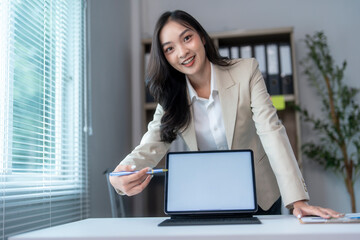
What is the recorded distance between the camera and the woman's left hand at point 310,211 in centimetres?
95

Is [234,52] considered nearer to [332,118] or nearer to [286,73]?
[286,73]

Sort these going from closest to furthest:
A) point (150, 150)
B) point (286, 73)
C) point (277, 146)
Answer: point (277, 146) → point (150, 150) → point (286, 73)

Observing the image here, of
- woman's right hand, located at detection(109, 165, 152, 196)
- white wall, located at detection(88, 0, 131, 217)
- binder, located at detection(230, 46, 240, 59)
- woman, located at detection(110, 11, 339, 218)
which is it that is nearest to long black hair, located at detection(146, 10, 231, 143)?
woman, located at detection(110, 11, 339, 218)

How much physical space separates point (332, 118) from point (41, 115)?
2033 millimetres

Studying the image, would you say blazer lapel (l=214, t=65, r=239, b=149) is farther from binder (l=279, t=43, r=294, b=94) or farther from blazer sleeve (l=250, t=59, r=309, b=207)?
binder (l=279, t=43, r=294, b=94)

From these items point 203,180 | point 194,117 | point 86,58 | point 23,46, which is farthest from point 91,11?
point 203,180

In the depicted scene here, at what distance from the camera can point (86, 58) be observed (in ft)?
6.97

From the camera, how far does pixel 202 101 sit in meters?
1.49

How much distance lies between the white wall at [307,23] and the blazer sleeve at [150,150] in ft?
5.86

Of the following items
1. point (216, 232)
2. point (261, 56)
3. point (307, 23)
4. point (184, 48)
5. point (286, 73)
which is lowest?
point (216, 232)

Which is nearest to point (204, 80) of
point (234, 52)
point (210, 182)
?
point (210, 182)

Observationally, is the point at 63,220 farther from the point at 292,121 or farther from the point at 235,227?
the point at 292,121

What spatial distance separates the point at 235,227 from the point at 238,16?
2520 mm

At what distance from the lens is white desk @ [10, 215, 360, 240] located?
761 mm
